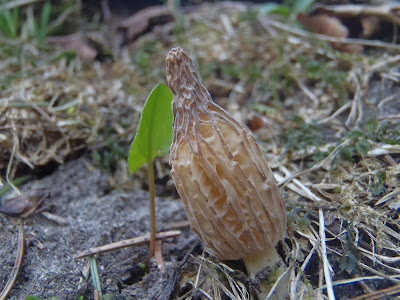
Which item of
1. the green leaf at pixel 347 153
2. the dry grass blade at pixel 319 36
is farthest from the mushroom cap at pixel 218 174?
the dry grass blade at pixel 319 36

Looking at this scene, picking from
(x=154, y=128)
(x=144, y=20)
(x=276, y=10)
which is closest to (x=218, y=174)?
(x=154, y=128)

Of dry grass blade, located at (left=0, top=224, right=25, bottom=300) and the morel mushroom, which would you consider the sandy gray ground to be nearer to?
dry grass blade, located at (left=0, top=224, right=25, bottom=300)

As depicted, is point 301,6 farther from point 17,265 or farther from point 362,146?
point 17,265

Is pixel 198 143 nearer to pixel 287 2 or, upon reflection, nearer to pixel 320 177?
pixel 320 177

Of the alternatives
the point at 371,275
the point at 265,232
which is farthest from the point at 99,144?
the point at 371,275

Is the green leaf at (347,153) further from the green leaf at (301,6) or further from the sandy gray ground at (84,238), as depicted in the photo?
the green leaf at (301,6)

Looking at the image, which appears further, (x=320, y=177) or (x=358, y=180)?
(x=320, y=177)
